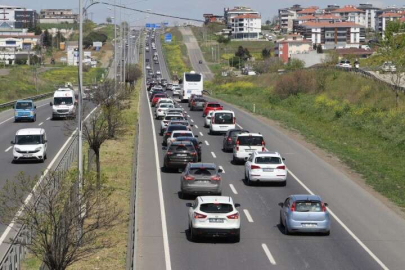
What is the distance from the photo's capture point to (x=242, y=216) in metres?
29.5

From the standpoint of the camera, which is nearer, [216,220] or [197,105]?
[216,220]

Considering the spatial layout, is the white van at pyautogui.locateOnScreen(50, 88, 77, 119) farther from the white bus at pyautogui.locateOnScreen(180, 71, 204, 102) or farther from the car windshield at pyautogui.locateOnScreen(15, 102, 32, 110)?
the white bus at pyautogui.locateOnScreen(180, 71, 204, 102)

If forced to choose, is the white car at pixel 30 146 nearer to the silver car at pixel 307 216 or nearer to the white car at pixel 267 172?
the white car at pixel 267 172

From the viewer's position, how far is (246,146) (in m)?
42.5

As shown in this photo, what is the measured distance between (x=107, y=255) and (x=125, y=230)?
3244 mm

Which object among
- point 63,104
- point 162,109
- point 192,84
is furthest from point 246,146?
point 192,84

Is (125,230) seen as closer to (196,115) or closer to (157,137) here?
(157,137)

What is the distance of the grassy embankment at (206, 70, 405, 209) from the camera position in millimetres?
42900

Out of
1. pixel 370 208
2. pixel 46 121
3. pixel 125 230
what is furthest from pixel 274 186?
pixel 46 121

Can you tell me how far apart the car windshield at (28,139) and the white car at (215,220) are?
20574 mm

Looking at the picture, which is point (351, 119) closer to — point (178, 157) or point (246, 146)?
point (246, 146)

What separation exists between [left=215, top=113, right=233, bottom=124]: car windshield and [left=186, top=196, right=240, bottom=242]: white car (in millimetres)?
31509

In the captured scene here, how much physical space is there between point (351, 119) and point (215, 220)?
4618 cm

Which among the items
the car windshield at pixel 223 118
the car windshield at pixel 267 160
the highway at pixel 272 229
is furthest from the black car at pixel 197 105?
the car windshield at pixel 267 160
